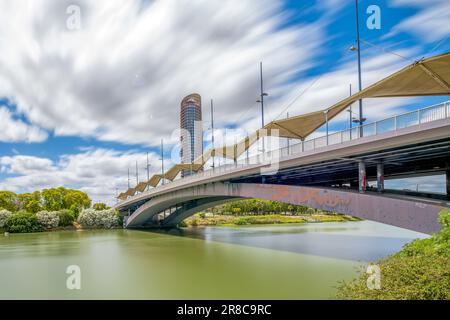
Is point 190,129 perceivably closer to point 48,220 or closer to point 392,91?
point 48,220

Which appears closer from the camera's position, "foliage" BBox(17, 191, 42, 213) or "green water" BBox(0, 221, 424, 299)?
"green water" BBox(0, 221, 424, 299)

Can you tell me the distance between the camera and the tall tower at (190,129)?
212 feet

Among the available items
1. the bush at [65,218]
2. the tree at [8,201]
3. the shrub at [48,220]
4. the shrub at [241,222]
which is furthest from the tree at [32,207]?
the shrub at [241,222]

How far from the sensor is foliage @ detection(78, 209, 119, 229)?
197 ft

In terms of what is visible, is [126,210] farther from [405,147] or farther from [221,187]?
[405,147]

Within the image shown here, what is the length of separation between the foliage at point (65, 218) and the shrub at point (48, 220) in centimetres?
142

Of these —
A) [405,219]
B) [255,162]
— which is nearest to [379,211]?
[405,219]

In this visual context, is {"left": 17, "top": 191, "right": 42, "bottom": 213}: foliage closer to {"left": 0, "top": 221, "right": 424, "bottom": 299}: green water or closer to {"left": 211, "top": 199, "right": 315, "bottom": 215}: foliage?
{"left": 211, "top": 199, "right": 315, "bottom": 215}: foliage

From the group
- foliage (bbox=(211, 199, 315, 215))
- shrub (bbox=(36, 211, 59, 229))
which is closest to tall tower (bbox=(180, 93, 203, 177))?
shrub (bbox=(36, 211, 59, 229))

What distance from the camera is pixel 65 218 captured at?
193ft

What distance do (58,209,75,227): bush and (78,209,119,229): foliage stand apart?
144 centimetres

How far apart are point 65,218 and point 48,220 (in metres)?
3.15

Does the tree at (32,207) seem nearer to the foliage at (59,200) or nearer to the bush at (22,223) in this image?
the foliage at (59,200)

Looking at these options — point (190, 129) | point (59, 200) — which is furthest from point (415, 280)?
point (59, 200)
